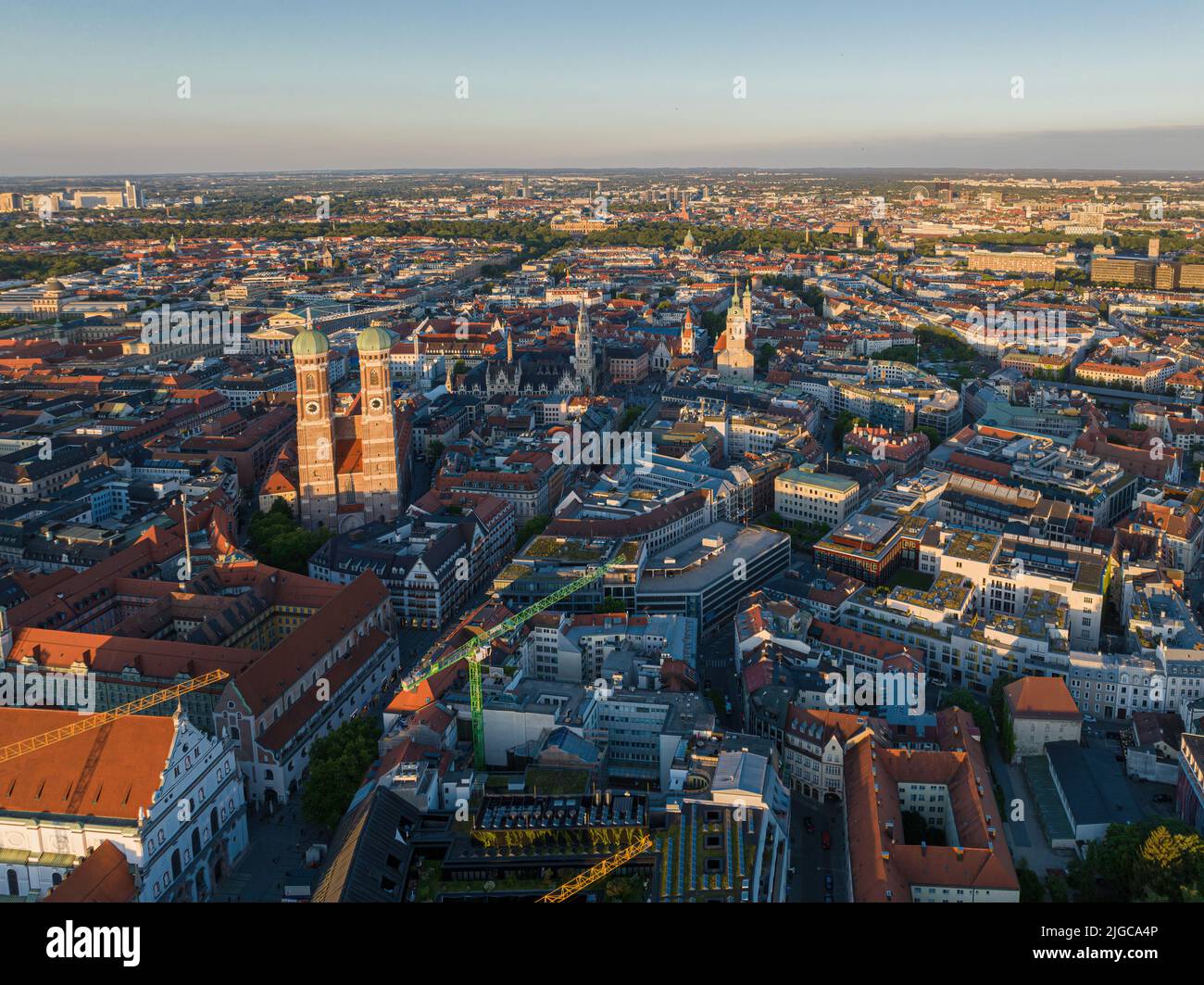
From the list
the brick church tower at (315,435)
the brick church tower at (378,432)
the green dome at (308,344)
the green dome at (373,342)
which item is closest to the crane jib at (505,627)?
the brick church tower at (378,432)

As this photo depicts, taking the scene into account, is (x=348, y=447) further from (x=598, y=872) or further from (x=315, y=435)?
(x=598, y=872)

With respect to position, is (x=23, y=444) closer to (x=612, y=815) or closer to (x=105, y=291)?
(x=612, y=815)

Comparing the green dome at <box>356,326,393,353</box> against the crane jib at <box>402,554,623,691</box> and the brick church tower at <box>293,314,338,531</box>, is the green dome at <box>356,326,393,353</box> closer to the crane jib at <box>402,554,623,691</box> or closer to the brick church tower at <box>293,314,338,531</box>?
the brick church tower at <box>293,314,338,531</box>

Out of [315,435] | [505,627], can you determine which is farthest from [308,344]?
[505,627]

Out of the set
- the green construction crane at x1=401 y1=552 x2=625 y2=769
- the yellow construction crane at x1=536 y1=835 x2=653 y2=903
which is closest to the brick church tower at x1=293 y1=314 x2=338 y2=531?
the green construction crane at x1=401 y1=552 x2=625 y2=769

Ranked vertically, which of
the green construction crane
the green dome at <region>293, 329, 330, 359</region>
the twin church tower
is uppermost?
the green dome at <region>293, 329, 330, 359</region>

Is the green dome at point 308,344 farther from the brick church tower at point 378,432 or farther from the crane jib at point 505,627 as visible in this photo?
the crane jib at point 505,627

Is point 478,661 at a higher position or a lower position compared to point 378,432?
lower
